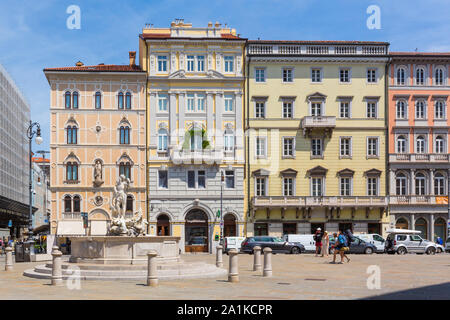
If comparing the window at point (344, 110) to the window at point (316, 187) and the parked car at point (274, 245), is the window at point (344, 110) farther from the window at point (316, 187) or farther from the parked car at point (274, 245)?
the parked car at point (274, 245)

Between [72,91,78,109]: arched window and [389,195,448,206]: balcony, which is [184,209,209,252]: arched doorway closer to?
[72,91,78,109]: arched window

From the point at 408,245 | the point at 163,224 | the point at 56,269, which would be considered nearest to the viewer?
the point at 56,269

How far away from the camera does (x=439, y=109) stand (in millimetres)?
56156

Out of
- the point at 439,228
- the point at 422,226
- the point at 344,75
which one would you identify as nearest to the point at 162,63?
the point at 344,75

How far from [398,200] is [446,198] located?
4.26 meters

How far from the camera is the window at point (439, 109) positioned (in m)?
56.1

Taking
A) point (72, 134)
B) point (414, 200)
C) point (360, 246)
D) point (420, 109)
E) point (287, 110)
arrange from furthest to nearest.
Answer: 1. point (420, 109)
2. point (287, 110)
3. point (414, 200)
4. point (72, 134)
5. point (360, 246)

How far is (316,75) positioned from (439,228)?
686 inches

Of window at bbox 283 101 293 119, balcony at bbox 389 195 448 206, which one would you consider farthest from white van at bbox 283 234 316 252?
window at bbox 283 101 293 119

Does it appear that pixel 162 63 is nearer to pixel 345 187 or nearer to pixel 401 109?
pixel 345 187

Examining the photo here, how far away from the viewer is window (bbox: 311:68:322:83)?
55.7m

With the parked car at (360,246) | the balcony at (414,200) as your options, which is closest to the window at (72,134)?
the parked car at (360,246)

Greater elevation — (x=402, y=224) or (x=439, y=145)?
(x=439, y=145)
